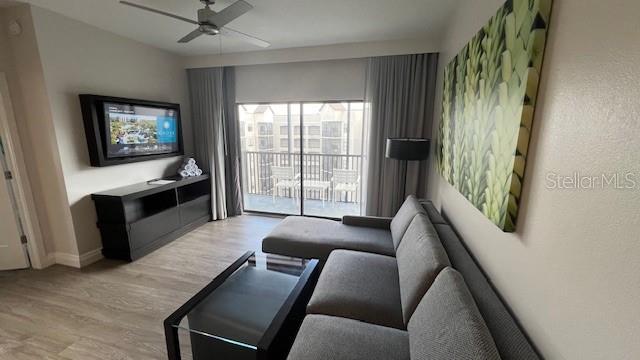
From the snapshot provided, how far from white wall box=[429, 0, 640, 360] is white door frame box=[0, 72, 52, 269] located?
163 inches

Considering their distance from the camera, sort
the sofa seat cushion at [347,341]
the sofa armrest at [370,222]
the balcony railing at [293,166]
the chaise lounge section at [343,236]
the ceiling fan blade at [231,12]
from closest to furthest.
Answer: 1. the sofa seat cushion at [347,341]
2. the ceiling fan blade at [231,12]
3. the chaise lounge section at [343,236]
4. the sofa armrest at [370,222]
5. the balcony railing at [293,166]

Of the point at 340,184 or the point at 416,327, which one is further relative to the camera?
the point at 340,184

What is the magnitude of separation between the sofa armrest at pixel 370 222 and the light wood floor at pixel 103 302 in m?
1.33

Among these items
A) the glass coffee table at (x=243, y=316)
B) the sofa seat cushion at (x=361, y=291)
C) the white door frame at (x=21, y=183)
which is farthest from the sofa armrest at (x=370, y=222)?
the white door frame at (x=21, y=183)

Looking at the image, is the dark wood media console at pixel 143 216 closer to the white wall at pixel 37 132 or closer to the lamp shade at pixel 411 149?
the white wall at pixel 37 132

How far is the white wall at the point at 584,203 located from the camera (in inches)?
24.1

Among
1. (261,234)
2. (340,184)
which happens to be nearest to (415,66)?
(340,184)

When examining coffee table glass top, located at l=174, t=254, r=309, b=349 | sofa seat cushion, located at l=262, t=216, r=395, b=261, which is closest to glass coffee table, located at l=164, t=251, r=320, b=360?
coffee table glass top, located at l=174, t=254, r=309, b=349

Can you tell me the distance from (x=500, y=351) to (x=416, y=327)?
1.10 ft

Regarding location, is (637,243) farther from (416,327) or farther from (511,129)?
(416,327)

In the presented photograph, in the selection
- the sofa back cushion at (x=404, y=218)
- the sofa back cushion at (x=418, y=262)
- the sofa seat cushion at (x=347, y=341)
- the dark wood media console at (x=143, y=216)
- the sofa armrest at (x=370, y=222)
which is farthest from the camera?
the dark wood media console at (x=143, y=216)

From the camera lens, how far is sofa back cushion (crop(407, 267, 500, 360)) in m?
0.89

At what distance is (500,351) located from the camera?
945 mm

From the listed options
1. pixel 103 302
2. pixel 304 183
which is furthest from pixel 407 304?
pixel 304 183
